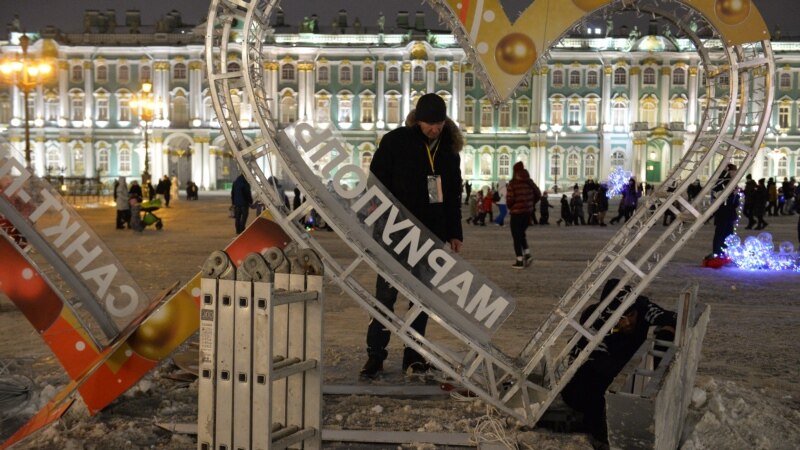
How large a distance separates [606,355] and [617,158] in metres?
44.8

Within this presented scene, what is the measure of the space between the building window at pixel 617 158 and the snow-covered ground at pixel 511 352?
38.2m

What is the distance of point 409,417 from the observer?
11.8 ft

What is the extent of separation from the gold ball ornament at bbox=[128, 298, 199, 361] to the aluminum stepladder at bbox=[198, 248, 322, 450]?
94cm

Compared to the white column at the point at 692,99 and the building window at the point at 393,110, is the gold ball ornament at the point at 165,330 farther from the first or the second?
the white column at the point at 692,99

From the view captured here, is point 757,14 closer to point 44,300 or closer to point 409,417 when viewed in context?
point 409,417

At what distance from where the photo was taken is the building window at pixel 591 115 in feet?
155

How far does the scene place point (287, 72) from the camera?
47.0m

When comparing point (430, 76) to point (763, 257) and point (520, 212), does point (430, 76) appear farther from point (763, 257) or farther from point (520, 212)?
point (763, 257)

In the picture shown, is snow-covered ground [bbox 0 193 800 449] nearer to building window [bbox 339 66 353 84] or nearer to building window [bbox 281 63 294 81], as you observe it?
building window [bbox 281 63 294 81]

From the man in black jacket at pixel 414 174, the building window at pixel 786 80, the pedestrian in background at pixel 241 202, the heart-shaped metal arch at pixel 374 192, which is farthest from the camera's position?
the building window at pixel 786 80

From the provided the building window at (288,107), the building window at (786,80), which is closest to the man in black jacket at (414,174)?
the building window at (288,107)

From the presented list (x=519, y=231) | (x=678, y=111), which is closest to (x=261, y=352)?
(x=519, y=231)

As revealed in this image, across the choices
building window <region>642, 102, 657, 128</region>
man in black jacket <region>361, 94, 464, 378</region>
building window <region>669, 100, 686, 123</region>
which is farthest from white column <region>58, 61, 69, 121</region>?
man in black jacket <region>361, 94, 464, 378</region>

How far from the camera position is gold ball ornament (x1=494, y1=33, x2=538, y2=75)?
3047 millimetres
